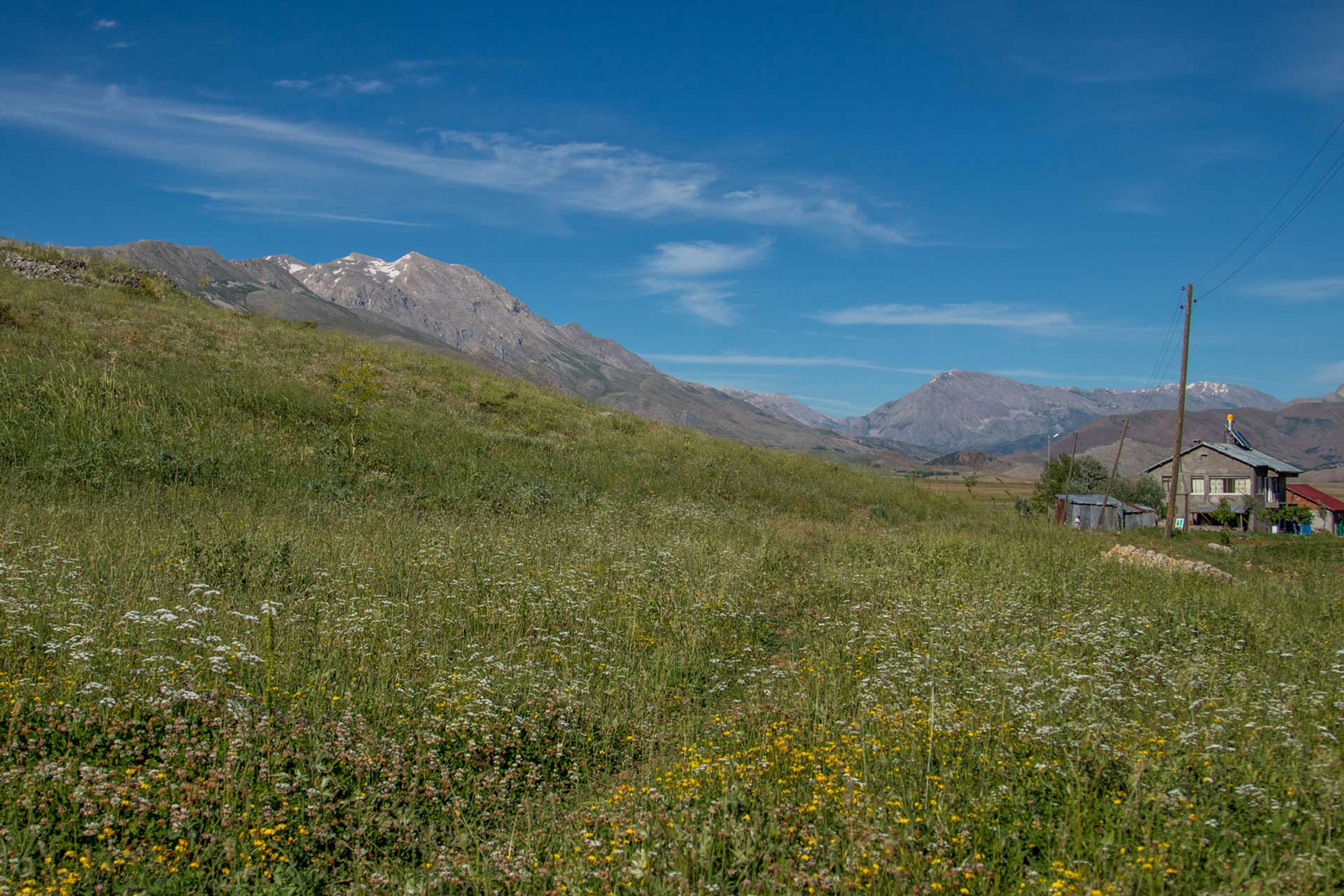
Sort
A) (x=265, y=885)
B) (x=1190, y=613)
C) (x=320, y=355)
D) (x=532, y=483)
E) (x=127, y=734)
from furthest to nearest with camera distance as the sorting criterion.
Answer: (x=320, y=355) < (x=532, y=483) < (x=1190, y=613) < (x=127, y=734) < (x=265, y=885)

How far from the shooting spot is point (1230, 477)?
272 ft

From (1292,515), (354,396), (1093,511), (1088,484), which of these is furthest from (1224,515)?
(354,396)

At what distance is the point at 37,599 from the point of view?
607 cm

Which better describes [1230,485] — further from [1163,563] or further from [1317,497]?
[1163,563]

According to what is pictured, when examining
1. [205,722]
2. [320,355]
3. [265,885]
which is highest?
[320,355]

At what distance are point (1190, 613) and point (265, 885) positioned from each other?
11.1m

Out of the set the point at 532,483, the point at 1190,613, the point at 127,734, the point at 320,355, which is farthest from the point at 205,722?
the point at 320,355

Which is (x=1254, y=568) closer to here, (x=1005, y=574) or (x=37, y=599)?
(x=1005, y=574)

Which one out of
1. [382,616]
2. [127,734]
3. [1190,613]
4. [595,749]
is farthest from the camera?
[1190,613]

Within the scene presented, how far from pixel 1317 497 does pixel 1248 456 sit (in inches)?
461

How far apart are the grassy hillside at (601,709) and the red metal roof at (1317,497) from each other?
298 ft

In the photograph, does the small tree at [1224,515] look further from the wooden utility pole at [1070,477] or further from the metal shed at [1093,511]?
the wooden utility pole at [1070,477]

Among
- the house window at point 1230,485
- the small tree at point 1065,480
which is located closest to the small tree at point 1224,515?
the house window at point 1230,485

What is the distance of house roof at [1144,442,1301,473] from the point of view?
79750 mm
